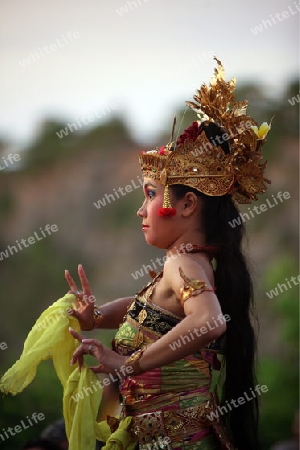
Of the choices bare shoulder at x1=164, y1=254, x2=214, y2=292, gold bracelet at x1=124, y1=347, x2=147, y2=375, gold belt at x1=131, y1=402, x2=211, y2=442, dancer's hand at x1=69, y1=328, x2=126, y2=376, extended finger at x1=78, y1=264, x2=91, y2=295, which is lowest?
gold belt at x1=131, y1=402, x2=211, y2=442

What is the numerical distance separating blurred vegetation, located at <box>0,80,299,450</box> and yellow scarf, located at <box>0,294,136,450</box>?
15.0 feet

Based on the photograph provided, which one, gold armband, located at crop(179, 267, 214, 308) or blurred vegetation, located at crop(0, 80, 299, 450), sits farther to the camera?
blurred vegetation, located at crop(0, 80, 299, 450)

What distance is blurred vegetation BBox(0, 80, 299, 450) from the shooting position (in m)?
8.40

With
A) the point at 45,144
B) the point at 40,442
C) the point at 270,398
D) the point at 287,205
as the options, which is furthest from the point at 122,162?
the point at 40,442

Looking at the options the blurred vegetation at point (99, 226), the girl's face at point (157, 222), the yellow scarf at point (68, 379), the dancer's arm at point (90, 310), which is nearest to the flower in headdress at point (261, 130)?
the girl's face at point (157, 222)

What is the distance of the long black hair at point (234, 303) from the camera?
3.60 metres

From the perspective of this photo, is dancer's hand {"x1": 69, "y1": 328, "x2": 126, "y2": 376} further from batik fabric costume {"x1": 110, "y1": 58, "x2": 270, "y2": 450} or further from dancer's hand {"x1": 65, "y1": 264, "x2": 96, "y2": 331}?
dancer's hand {"x1": 65, "y1": 264, "x2": 96, "y2": 331}

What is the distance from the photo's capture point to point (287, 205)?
9531mm

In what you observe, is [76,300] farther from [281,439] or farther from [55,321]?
[281,439]

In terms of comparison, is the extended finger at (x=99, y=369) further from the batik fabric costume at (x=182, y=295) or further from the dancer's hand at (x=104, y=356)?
the batik fabric costume at (x=182, y=295)

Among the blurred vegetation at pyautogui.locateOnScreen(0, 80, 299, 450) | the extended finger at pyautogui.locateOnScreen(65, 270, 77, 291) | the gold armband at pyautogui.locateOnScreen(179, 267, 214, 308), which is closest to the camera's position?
the gold armband at pyautogui.locateOnScreen(179, 267, 214, 308)

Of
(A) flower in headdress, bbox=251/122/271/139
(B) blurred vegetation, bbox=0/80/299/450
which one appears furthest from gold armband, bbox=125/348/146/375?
(B) blurred vegetation, bbox=0/80/299/450

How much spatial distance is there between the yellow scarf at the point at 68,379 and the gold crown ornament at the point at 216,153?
0.64m

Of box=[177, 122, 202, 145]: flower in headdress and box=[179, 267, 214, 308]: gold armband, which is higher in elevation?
box=[177, 122, 202, 145]: flower in headdress
